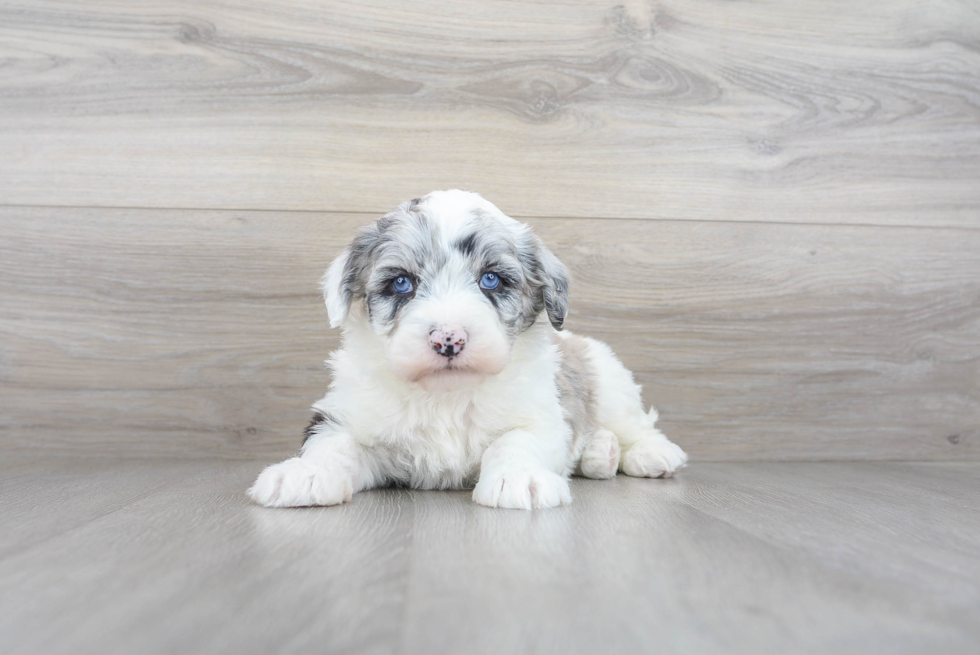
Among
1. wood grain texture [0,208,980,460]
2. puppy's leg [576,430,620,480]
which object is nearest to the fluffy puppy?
puppy's leg [576,430,620,480]

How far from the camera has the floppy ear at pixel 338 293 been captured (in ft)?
6.60

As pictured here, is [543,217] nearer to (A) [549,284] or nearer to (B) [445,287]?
(A) [549,284]

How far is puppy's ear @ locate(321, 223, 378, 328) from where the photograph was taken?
6.59ft

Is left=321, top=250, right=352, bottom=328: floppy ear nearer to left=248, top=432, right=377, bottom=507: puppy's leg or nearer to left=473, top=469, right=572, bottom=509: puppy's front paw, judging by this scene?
left=248, top=432, right=377, bottom=507: puppy's leg

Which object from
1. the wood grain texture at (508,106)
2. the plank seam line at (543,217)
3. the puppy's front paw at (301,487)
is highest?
the wood grain texture at (508,106)

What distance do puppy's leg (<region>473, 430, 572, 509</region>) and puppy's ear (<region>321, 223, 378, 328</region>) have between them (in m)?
0.55

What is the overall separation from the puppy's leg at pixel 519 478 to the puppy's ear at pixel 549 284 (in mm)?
356

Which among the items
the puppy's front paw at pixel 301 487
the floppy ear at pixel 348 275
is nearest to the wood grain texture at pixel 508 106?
the floppy ear at pixel 348 275

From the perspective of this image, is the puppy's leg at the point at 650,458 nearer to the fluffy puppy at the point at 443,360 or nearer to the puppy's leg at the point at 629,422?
the puppy's leg at the point at 629,422

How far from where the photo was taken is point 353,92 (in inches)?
107

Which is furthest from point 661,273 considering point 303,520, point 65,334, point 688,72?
point 65,334

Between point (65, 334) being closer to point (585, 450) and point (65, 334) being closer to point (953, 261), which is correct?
point (585, 450)

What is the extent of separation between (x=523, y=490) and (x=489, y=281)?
567 millimetres

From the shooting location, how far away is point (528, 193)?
2766mm
